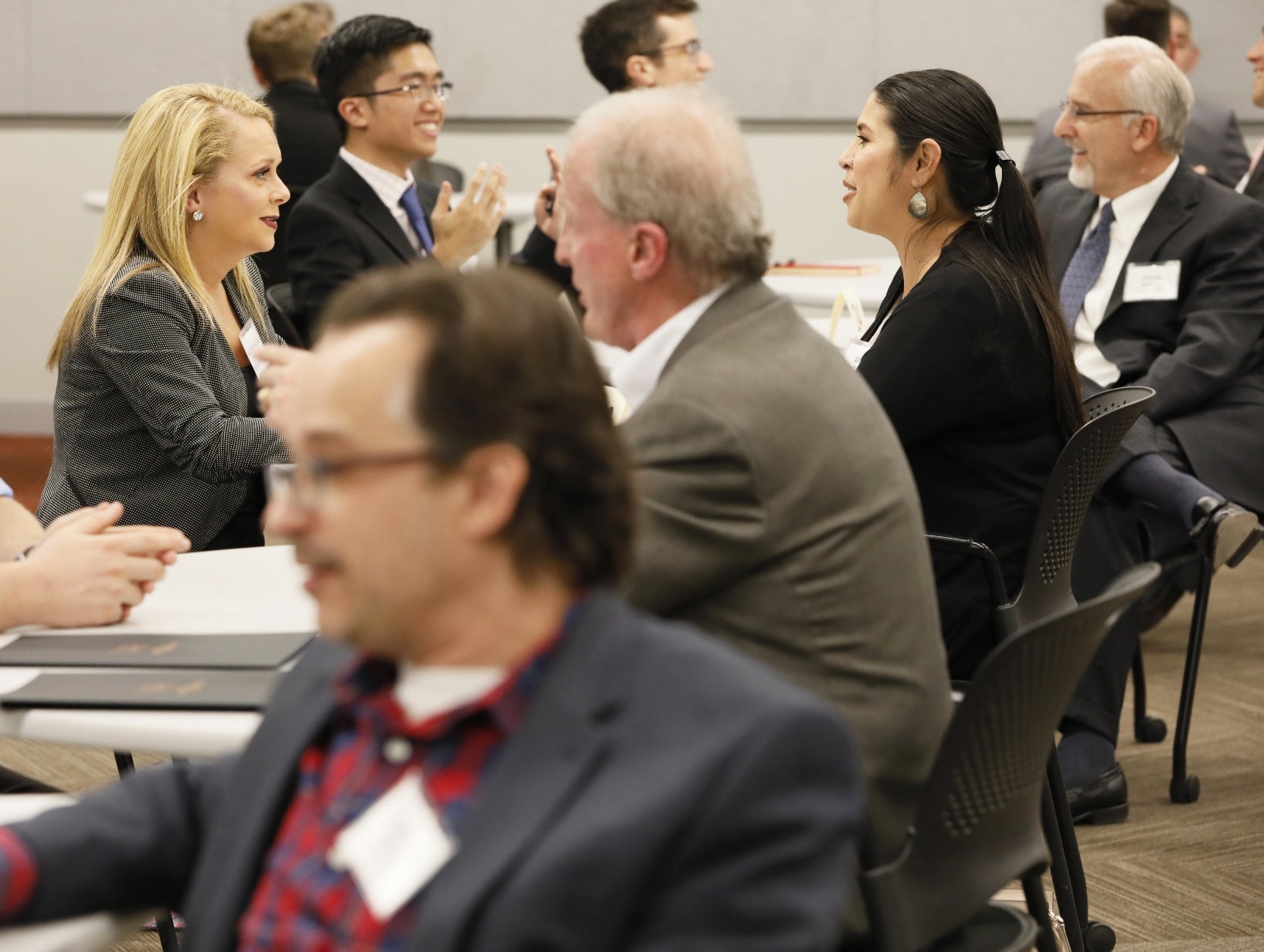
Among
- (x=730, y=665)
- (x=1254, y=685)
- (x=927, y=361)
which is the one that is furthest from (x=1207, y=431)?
(x=730, y=665)

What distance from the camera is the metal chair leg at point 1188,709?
10.8ft

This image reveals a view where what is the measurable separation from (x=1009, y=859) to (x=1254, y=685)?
286 centimetres

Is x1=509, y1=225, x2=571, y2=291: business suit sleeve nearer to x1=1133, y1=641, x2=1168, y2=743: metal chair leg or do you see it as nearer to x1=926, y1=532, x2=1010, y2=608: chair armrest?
x1=1133, y1=641, x2=1168, y2=743: metal chair leg

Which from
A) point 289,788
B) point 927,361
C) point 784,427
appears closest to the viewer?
point 289,788

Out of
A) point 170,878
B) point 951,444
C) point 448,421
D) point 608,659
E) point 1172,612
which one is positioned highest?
point 448,421

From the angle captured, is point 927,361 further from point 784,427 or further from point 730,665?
point 730,665

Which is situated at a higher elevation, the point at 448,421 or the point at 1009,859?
the point at 448,421

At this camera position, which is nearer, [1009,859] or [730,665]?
[730,665]

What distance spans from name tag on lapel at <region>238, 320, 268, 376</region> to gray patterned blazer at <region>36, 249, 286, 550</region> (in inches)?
1.5

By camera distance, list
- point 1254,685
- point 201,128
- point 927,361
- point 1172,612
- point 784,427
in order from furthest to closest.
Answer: point 1172,612 < point 1254,685 < point 201,128 < point 927,361 < point 784,427

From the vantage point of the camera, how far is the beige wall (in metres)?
7.17

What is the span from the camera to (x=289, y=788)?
1086 millimetres

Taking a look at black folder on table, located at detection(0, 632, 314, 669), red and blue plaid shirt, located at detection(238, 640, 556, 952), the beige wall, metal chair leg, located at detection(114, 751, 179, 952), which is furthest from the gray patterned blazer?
the beige wall

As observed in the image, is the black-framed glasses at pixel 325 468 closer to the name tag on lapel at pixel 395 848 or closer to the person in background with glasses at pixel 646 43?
the name tag on lapel at pixel 395 848
